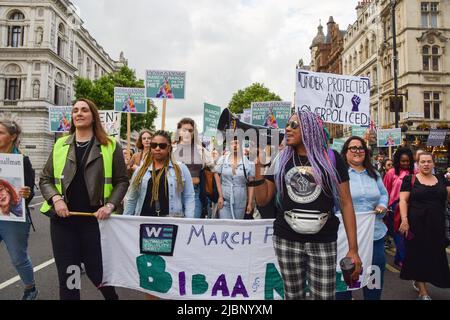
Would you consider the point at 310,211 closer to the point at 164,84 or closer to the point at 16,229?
the point at 16,229

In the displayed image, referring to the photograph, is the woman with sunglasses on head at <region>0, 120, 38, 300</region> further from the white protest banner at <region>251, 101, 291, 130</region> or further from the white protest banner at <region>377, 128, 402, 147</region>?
the white protest banner at <region>377, 128, 402, 147</region>

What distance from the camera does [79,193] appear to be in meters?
3.26

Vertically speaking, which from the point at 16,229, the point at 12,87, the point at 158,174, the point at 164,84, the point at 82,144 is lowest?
the point at 16,229

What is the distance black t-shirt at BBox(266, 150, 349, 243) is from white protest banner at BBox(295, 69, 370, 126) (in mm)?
4049

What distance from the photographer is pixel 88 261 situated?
3.27 meters

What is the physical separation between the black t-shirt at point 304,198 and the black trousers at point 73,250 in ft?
5.31

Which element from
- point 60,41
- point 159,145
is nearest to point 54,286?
point 159,145

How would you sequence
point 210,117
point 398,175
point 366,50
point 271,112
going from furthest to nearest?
1. point 366,50
2. point 271,112
3. point 210,117
4. point 398,175

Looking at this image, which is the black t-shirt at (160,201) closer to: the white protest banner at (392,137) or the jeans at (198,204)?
the jeans at (198,204)

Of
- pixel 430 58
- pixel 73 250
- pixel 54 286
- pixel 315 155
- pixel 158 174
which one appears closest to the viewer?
pixel 315 155

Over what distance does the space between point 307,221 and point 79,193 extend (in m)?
1.96

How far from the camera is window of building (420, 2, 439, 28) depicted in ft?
101

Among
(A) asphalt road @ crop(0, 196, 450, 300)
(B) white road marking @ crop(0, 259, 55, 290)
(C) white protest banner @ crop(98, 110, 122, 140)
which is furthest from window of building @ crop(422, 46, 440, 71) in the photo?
(B) white road marking @ crop(0, 259, 55, 290)

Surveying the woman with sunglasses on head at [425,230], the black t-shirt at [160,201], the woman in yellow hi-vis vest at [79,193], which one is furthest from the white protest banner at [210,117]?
the woman in yellow hi-vis vest at [79,193]
